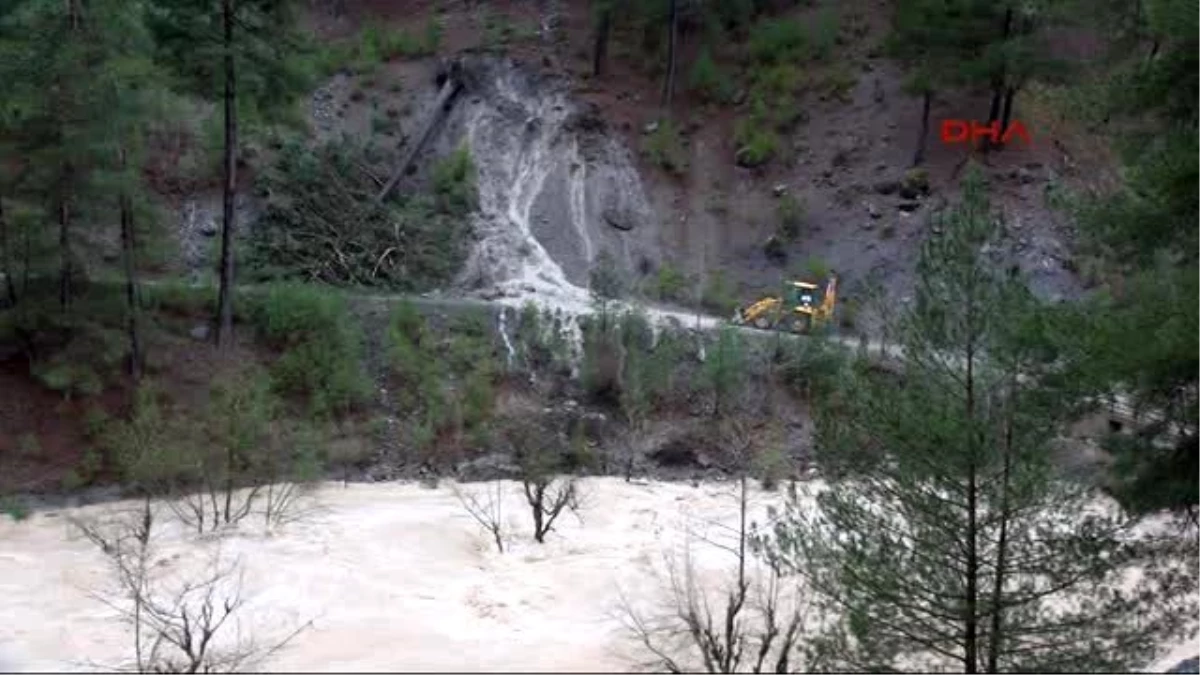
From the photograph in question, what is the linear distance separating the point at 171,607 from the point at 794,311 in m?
18.6

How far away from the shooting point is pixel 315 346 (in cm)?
2792

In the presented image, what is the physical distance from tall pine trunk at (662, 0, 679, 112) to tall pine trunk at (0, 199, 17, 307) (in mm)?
21996

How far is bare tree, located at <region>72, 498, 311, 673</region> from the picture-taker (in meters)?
13.8

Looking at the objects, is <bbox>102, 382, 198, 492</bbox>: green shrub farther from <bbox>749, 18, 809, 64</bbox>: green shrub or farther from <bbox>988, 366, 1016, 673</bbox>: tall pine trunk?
<bbox>749, 18, 809, 64</bbox>: green shrub

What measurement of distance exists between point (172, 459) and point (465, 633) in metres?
8.68

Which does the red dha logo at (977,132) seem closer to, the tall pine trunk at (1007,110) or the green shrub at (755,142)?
the tall pine trunk at (1007,110)

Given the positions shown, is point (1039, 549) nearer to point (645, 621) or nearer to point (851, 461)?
point (851, 461)

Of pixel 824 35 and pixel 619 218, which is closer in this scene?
pixel 619 218

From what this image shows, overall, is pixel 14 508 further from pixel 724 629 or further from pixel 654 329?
pixel 654 329

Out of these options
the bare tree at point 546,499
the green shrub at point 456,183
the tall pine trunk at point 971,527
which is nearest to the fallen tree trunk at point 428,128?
the green shrub at point 456,183

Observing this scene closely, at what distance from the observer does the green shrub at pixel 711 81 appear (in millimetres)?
40312

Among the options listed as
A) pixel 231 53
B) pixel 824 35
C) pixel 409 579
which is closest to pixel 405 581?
pixel 409 579

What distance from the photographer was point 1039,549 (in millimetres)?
10586

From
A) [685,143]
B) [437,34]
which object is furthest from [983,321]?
[437,34]
